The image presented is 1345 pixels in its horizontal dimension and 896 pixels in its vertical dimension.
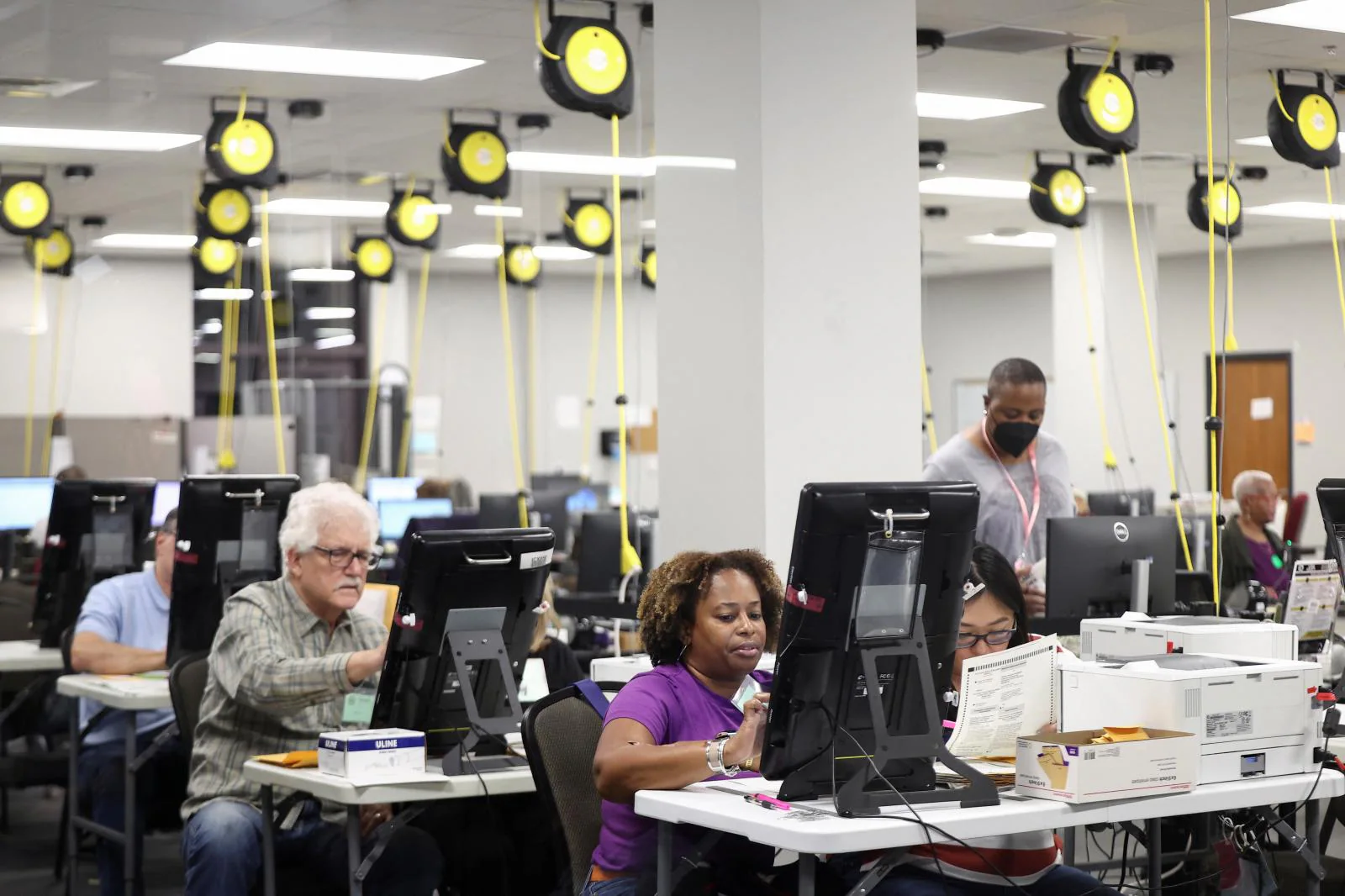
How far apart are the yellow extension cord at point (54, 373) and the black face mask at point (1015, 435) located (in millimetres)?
5914

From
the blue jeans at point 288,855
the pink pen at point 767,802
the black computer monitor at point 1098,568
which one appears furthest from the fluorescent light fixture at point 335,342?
the pink pen at point 767,802

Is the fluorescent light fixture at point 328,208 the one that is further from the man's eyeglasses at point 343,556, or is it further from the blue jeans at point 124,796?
the man's eyeglasses at point 343,556

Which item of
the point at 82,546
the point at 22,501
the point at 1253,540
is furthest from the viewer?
the point at 22,501

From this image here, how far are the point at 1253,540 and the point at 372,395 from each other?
7.61m

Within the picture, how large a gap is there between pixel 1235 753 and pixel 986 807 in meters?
0.64

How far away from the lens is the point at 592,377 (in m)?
15.6

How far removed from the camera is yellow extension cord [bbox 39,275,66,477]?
9422 millimetres

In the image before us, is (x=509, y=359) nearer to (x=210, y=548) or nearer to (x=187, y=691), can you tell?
(x=210, y=548)

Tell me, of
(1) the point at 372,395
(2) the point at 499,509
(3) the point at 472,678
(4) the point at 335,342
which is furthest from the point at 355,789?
(1) the point at 372,395

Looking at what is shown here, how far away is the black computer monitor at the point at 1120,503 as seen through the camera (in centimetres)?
1181

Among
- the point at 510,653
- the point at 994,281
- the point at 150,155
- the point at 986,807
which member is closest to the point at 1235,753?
the point at 986,807

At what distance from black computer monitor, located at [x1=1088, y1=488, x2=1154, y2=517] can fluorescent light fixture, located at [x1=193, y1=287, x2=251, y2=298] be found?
18.6 ft

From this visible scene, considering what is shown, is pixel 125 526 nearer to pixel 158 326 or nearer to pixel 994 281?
pixel 158 326

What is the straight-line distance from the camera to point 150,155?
9898mm
